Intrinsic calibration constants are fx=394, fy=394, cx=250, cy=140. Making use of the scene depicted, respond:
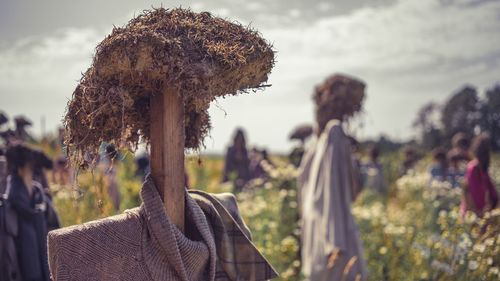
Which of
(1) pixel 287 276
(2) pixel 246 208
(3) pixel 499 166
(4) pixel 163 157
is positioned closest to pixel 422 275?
(1) pixel 287 276

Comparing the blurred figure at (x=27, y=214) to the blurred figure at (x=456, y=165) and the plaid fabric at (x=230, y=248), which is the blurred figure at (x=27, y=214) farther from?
the blurred figure at (x=456, y=165)

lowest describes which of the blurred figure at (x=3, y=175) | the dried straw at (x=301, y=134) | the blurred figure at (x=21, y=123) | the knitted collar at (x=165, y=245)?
the knitted collar at (x=165, y=245)

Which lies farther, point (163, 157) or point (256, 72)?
point (256, 72)

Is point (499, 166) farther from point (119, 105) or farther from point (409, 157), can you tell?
point (119, 105)

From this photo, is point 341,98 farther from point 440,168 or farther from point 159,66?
point 440,168

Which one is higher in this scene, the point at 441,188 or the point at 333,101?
the point at 333,101

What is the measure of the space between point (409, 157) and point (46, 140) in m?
9.00

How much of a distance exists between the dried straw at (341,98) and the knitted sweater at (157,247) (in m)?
2.31

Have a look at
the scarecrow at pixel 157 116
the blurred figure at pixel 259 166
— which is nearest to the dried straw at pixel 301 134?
the blurred figure at pixel 259 166

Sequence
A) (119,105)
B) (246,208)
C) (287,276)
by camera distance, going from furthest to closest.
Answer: (246,208) → (287,276) → (119,105)

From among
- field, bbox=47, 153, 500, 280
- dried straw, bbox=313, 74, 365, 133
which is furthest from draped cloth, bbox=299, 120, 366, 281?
field, bbox=47, 153, 500, 280

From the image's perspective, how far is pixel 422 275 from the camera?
3.35m

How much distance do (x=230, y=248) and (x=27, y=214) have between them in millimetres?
2146

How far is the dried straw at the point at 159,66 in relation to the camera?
4.41 feet
